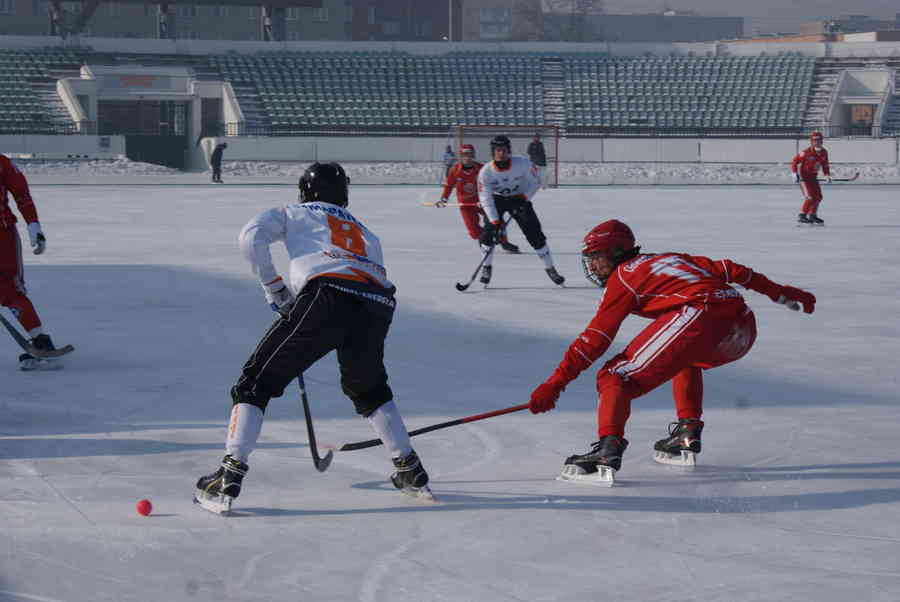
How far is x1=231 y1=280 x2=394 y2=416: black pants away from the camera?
15.4 ft

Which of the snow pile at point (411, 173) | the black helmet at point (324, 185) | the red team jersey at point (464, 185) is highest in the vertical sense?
the black helmet at point (324, 185)

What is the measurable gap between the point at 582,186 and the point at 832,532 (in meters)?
29.7

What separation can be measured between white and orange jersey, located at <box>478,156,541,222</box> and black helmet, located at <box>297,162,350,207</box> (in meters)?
8.01

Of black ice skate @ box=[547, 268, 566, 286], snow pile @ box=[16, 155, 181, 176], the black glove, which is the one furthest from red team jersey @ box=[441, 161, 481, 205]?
snow pile @ box=[16, 155, 181, 176]

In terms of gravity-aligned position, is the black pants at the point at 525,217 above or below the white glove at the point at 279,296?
below

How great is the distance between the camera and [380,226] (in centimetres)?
1967

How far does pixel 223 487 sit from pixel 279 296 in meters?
0.76

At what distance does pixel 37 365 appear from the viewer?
26.1 ft

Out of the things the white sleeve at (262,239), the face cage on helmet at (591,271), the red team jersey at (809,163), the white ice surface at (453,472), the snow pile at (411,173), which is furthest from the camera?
the snow pile at (411,173)

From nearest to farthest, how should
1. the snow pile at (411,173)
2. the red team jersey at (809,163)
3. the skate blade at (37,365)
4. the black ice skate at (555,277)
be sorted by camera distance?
the skate blade at (37,365)
the black ice skate at (555,277)
the red team jersey at (809,163)
the snow pile at (411,173)

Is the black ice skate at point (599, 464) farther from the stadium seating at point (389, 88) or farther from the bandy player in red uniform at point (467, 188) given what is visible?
the stadium seating at point (389, 88)

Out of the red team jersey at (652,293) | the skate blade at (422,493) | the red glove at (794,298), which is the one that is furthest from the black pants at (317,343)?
the red glove at (794,298)

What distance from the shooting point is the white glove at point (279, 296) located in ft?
15.6

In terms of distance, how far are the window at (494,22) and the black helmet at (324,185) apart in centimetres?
11315
